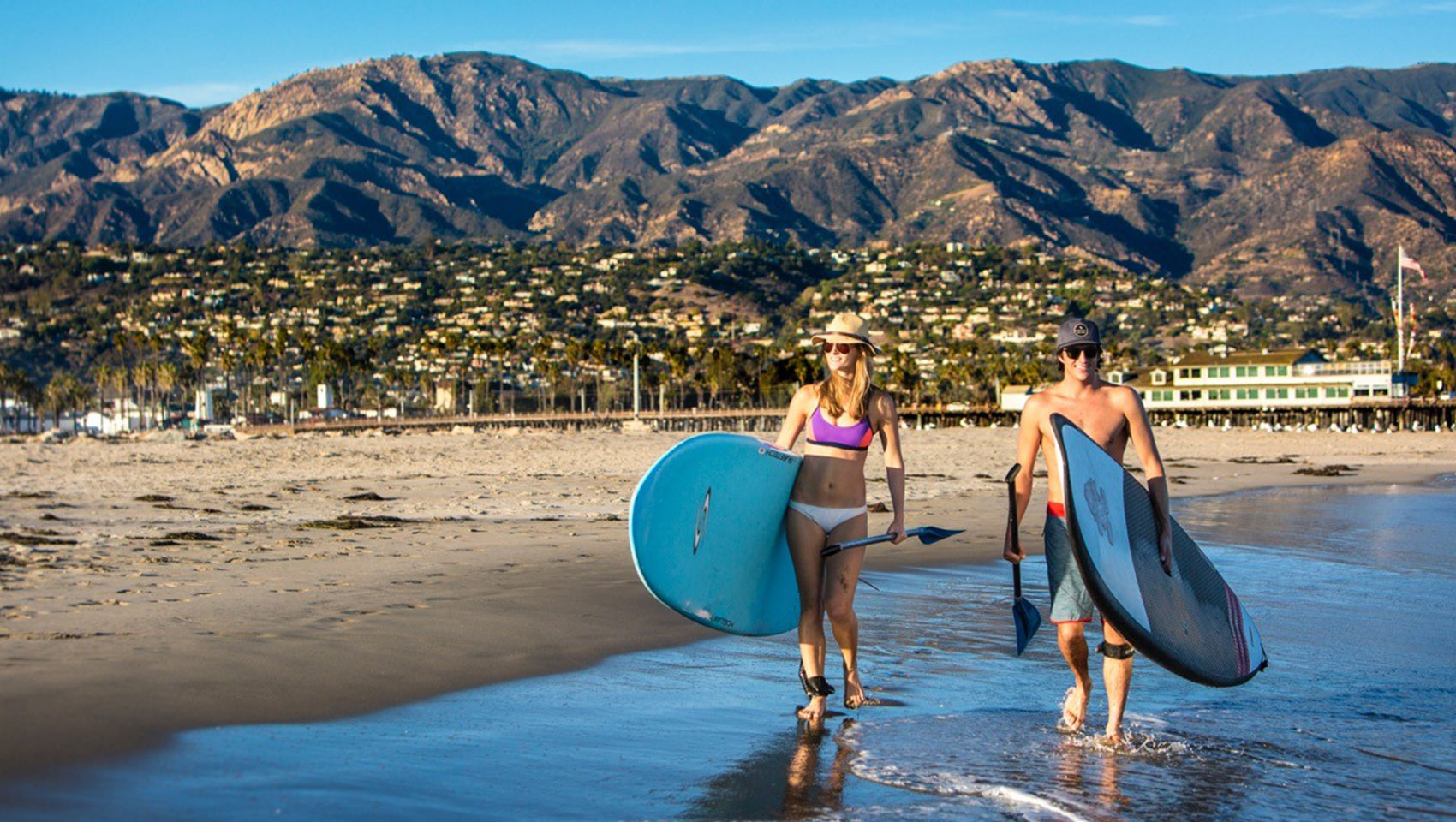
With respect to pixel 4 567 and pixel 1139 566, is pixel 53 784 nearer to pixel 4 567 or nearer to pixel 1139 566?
pixel 1139 566

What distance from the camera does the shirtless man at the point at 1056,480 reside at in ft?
20.1

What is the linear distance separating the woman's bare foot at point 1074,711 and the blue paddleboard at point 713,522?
1.42 meters

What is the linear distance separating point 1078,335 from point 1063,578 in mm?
1059

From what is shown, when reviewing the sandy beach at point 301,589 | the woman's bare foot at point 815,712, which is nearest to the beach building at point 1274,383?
the sandy beach at point 301,589

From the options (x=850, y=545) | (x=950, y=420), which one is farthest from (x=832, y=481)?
(x=950, y=420)

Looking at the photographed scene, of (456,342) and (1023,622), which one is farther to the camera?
(456,342)

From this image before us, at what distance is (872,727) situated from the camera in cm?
648

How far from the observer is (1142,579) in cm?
613

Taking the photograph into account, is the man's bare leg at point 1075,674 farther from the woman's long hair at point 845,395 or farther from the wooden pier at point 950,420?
the wooden pier at point 950,420

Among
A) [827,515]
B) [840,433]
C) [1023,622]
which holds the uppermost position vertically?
[840,433]

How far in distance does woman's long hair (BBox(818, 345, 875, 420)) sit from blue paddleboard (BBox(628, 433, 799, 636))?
29 cm

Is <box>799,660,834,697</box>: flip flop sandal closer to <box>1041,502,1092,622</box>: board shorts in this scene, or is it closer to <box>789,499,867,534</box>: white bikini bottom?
<box>789,499,867,534</box>: white bikini bottom

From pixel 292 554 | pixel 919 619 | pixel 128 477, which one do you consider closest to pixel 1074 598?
pixel 919 619

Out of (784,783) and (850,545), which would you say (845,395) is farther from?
(784,783)
